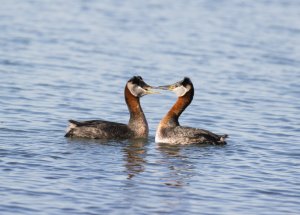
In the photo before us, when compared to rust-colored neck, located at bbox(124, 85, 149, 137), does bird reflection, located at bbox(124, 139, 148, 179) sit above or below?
below

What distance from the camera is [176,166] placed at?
14.5 metres

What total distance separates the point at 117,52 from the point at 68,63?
9.93 ft

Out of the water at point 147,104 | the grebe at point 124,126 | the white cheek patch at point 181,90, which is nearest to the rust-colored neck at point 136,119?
the grebe at point 124,126

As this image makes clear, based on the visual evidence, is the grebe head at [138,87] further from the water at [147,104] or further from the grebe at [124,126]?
the water at [147,104]

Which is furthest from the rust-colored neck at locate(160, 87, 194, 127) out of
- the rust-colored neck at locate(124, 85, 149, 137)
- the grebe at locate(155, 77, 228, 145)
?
the rust-colored neck at locate(124, 85, 149, 137)

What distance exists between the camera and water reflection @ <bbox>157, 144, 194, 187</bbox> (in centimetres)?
1338

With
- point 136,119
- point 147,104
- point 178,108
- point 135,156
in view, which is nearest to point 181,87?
point 178,108

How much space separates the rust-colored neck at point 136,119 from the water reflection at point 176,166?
0.70m

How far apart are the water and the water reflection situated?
0.02m

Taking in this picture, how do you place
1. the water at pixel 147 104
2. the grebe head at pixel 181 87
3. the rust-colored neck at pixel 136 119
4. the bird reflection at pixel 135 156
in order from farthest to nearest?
the grebe head at pixel 181 87, the rust-colored neck at pixel 136 119, the bird reflection at pixel 135 156, the water at pixel 147 104

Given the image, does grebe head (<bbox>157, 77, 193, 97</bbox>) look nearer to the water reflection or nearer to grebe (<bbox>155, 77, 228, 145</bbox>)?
grebe (<bbox>155, 77, 228, 145</bbox>)

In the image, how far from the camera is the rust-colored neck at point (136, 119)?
16.9 metres

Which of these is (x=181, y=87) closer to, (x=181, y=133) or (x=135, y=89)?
(x=135, y=89)

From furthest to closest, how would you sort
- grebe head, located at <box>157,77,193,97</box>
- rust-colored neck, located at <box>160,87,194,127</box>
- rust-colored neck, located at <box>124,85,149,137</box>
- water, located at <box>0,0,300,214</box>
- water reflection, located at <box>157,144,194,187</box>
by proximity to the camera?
grebe head, located at <box>157,77,193,97</box> < rust-colored neck, located at <box>160,87,194,127</box> < rust-colored neck, located at <box>124,85,149,137</box> < water reflection, located at <box>157,144,194,187</box> < water, located at <box>0,0,300,214</box>
